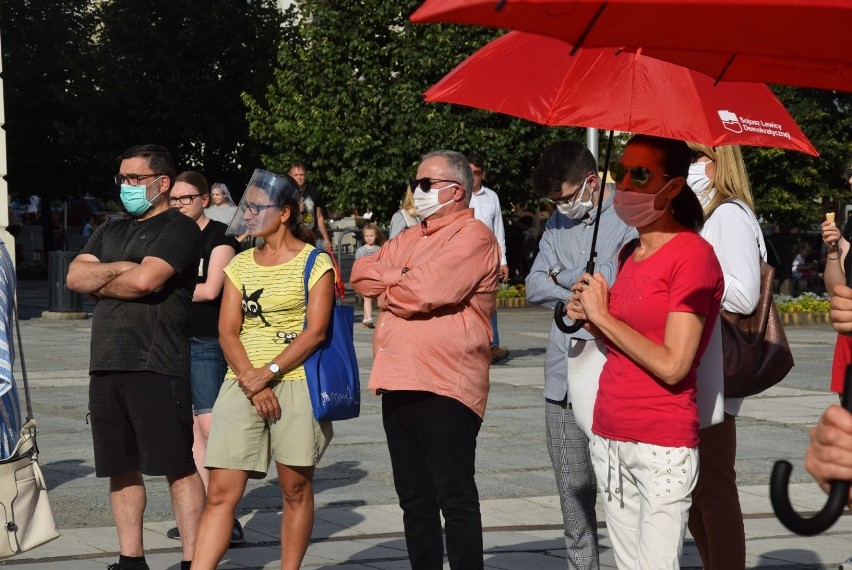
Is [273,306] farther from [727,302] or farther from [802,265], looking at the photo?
[802,265]

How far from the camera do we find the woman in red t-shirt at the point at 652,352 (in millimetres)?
4410

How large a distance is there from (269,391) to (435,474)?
861 mm

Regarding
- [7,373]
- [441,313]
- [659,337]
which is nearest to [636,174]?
[659,337]

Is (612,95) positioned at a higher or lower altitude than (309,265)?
higher

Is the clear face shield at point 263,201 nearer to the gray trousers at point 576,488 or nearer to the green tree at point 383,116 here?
the gray trousers at point 576,488

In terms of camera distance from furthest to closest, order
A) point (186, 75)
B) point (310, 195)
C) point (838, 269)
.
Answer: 1. point (186, 75)
2. point (310, 195)
3. point (838, 269)

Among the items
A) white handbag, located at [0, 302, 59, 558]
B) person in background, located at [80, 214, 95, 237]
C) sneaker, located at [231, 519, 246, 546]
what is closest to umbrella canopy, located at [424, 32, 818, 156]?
white handbag, located at [0, 302, 59, 558]

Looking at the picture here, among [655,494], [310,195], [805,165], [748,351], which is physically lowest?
[655,494]

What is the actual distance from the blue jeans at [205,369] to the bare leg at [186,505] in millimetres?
943

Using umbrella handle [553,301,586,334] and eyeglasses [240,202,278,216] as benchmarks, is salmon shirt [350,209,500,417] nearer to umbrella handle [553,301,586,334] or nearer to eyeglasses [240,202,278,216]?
umbrella handle [553,301,586,334]

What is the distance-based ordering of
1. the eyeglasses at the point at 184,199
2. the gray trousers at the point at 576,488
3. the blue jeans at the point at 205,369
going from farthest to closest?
the eyeglasses at the point at 184,199 < the blue jeans at the point at 205,369 < the gray trousers at the point at 576,488

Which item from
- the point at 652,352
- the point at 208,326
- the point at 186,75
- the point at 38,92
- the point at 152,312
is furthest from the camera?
the point at 38,92

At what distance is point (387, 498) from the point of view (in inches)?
326

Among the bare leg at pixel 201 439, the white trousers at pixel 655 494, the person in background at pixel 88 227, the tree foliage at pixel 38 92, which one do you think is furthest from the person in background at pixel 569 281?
the person in background at pixel 88 227
